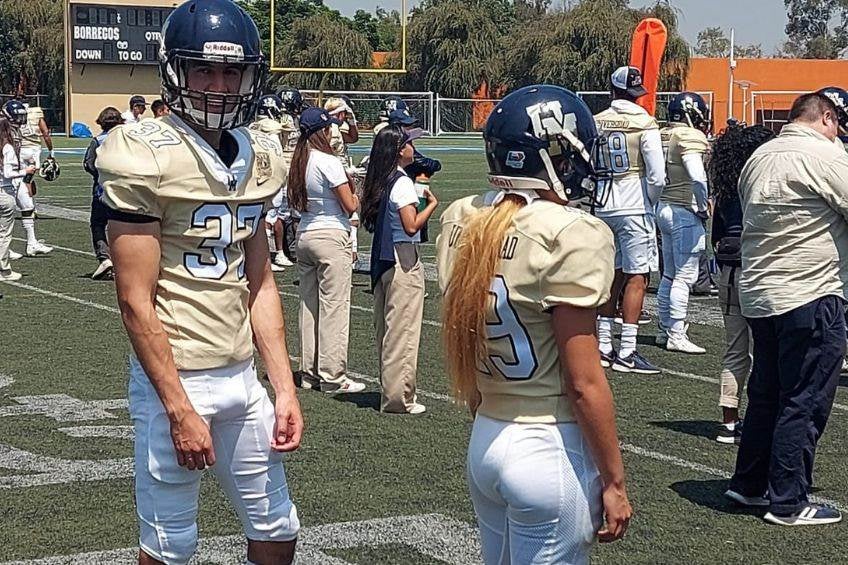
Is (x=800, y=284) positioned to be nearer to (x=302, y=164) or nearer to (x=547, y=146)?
(x=547, y=146)

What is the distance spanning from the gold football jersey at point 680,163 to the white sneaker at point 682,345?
108 cm

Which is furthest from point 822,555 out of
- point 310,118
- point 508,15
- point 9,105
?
point 508,15

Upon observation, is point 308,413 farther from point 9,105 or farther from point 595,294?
point 9,105

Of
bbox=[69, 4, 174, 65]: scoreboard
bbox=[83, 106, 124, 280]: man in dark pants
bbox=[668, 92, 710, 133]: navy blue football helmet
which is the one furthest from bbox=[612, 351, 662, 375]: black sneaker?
bbox=[69, 4, 174, 65]: scoreboard

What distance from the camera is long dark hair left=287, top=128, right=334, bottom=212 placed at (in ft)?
28.1

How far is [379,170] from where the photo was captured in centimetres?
806

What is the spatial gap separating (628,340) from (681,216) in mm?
1543

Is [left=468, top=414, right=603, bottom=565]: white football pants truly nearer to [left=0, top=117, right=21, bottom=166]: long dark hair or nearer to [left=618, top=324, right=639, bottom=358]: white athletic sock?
[left=618, top=324, right=639, bottom=358]: white athletic sock

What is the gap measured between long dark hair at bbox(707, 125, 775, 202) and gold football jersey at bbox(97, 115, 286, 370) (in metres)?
4.14

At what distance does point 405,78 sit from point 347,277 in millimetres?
54574

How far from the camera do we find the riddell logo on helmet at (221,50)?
3.76 metres

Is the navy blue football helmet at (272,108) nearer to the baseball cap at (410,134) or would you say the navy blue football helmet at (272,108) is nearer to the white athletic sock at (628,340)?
the white athletic sock at (628,340)

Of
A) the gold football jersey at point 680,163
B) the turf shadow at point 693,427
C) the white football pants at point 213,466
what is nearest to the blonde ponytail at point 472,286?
the white football pants at point 213,466

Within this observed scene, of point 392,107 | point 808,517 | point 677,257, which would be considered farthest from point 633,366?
point 808,517
